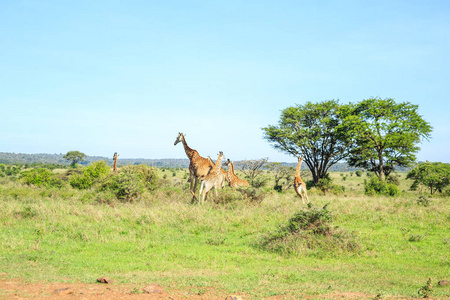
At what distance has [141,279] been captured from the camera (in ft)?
22.8

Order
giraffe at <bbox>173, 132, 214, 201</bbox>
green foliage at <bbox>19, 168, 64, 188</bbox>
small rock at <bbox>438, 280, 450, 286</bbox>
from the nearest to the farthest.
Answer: small rock at <bbox>438, 280, 450, 286</bbox>
giraffe at <bbox>173, 132, 214, 201</bbox>
green foliage at <bbox>19, 168, 64, 188</bbox>

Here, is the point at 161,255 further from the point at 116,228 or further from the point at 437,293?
the point at 437,293

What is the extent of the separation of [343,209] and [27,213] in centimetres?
1181

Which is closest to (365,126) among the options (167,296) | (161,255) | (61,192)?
(61,192)

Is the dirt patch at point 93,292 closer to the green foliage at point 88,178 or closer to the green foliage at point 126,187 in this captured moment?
the green foliage at point 126,187

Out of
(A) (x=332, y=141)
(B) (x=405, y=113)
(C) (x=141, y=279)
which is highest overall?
(B) (x=405, y=113)

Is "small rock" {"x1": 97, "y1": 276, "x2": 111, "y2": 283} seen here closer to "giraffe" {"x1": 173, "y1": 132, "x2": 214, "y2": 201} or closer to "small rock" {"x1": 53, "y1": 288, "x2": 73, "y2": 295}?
"small rock" {"x1": 53, "y1": 288, "x2": 73, "y2": 295}

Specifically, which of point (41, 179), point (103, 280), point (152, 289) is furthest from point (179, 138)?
point (152, 289)

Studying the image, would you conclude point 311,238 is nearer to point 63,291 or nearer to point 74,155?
point 63,291

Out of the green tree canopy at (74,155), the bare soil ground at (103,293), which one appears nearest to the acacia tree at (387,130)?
the bare soil ground at (103,293)

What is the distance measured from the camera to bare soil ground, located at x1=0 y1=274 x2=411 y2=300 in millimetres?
5871

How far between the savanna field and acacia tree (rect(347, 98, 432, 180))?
17222mm

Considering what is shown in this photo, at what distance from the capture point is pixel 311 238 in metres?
9.68

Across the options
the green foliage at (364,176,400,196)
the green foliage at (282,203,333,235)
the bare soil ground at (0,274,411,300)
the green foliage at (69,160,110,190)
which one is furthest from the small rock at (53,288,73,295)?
the green foliage at (364,176,400,196)
